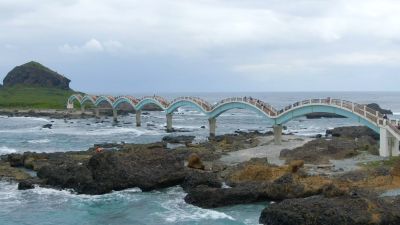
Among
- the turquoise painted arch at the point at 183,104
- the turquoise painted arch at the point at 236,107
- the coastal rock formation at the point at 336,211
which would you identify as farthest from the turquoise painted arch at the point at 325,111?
the turquoise painted arch at the point at 183,104

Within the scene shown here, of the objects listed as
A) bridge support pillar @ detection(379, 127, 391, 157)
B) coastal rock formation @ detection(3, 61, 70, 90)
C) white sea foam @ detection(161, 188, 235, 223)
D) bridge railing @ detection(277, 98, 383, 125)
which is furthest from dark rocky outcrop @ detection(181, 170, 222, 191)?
coastal rock formation @ detection(3, 61, 70, 90)

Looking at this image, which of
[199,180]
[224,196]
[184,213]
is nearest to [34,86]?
Result: [199,180]

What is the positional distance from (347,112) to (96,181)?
21563 millimetres

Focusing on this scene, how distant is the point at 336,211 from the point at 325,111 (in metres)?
25.4

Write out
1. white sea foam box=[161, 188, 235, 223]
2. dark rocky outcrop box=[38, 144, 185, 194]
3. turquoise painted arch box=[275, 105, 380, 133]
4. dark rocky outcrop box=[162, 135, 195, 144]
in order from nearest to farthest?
white sea foam box=[161, 188, 235, 223], dark rocky outcrop box=[38, 144, 185, 194], turquoise painted arch box=[275, 105, 380, 133], dark rocky outcrop box=[162, 135, 195, 144]

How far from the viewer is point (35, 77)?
180500mm

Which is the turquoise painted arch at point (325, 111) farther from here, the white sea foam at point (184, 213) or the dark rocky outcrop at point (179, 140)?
the white sea foam at point (184, 213)

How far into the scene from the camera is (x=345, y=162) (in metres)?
38.3

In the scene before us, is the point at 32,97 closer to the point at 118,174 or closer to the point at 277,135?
the point at 277,135

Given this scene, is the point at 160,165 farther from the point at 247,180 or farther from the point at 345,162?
the point at 345,162

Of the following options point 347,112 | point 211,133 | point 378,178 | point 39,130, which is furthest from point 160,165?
point 39,130

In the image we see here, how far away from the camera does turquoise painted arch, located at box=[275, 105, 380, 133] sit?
41.4 m

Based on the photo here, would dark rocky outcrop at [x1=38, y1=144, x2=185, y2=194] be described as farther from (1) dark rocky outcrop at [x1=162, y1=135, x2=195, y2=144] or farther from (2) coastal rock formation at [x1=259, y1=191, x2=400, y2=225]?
(1) dark rocky outcrop at [x1=162, y1=135, x2=195, y2=144]

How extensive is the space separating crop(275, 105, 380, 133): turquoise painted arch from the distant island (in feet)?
338
